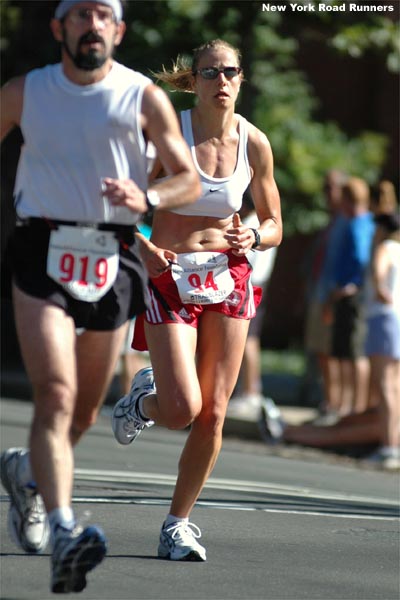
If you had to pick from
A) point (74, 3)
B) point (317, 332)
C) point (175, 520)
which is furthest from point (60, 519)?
point (317, 332)

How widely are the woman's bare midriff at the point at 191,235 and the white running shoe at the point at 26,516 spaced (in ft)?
4.45

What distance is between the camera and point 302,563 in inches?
269

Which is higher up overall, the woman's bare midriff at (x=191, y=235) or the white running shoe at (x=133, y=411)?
the woman's bare midriff at (x=191, y=235)

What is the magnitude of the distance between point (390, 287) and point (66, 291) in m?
7.02

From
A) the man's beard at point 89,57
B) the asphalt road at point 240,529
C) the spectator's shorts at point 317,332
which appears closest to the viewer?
the man's beard at point 89,57

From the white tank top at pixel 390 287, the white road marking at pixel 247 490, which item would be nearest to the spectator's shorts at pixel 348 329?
the white tank top at pixel 390 287

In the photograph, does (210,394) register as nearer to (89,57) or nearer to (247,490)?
(89,57)

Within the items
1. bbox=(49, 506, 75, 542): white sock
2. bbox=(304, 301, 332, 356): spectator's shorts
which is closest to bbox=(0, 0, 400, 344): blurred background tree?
bbox=(304, 301, 332, 356): spectator's shorts

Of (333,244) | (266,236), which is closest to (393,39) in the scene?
(333,244)

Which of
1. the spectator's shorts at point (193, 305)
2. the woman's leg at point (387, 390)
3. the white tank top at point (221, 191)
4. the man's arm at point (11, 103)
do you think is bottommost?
the woman's leg at point (387, 390)

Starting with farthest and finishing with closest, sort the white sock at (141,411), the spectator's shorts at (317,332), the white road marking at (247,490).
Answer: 1. the spectator's shorts at (317,332)
2. the white road marking at (247,490)
3. the white sock at (141,411)

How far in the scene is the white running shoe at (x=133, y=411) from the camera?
279 inches

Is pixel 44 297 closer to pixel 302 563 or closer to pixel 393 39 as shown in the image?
pixel 302 563

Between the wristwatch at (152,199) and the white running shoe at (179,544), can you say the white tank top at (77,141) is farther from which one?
the white running shoe at (179,544)
